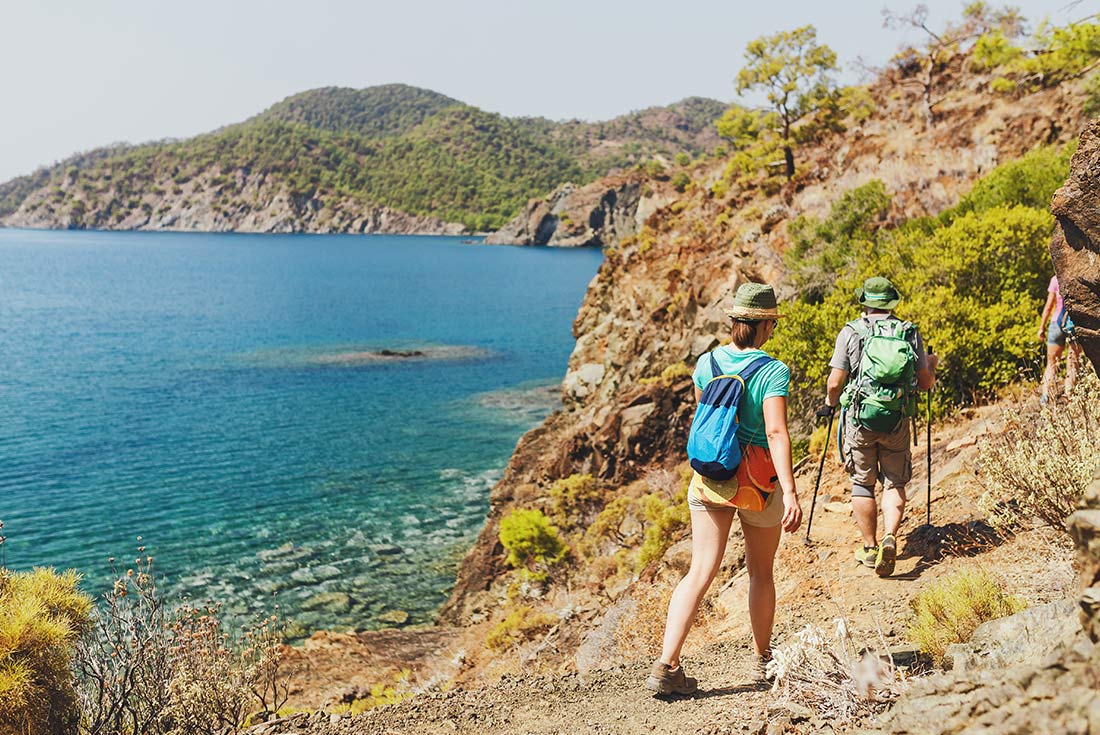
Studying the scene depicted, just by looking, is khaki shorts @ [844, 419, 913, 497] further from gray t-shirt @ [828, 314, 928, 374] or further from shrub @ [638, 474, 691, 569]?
shrub @ [638, 474, 691, 569]

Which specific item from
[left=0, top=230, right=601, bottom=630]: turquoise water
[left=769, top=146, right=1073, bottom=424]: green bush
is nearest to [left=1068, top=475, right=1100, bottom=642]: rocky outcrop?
[left=769, top=146, right=1073, bottom=424]: green bush

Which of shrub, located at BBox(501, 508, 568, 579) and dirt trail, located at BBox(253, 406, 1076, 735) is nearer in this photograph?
dirt trail, located at BBox(253, 406, 1076, 735)

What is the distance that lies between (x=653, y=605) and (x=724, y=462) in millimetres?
4707

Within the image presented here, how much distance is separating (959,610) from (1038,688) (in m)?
1.90

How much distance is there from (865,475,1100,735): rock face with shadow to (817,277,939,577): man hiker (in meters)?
2.65

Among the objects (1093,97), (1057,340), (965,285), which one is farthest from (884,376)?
(1093,97)

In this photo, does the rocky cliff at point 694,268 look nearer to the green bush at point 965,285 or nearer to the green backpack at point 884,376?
the green bush at point 965,285


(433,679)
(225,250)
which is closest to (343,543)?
(433,679)

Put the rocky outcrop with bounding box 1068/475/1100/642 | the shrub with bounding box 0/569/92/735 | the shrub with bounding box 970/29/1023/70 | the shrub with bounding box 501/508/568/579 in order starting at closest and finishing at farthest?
1. the rocky outcrop with bounding box 1068/475/1100/642
2. the shrub with bounding box 0/569/92/735
3. the shrub with bounding box 501/508/568/579
4. the shrub with bounding box 970/29/1023/70

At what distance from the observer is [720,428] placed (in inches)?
173

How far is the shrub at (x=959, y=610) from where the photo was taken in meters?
4.21

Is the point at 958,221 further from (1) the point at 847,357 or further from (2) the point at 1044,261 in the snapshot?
(1) the point at 847,357

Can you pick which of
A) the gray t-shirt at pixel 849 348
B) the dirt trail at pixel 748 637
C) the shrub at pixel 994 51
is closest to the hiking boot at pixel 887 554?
the dirt trail at pixel 748 637

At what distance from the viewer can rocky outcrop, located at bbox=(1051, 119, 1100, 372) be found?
427 centimetres
